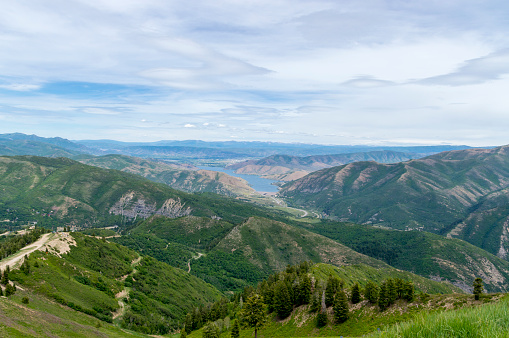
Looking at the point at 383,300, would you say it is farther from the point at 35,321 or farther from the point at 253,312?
the point at 35,321

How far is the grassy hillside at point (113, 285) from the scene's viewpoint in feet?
259

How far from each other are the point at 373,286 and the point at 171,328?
7996 cm

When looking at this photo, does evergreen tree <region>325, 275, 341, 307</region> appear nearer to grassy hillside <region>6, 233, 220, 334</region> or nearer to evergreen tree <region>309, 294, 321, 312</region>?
evergreen tree <region>309, 294, 321, 312</region>

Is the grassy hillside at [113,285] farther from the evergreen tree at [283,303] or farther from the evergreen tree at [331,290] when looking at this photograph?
the evergreen tree at [331,290]

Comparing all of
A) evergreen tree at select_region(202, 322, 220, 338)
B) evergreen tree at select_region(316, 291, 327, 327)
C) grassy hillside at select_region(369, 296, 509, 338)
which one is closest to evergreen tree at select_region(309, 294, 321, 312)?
evergreen tree at select_region(316, 291, 327, 327)

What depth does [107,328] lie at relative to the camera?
71062 mm

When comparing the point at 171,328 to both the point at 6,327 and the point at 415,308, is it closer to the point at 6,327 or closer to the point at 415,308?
the point at 6,327

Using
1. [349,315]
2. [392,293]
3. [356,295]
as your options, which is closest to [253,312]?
[349,315]

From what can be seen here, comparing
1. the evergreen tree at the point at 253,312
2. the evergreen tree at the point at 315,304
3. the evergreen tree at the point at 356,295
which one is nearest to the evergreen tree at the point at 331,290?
the evergreen tree at the point at 315,304

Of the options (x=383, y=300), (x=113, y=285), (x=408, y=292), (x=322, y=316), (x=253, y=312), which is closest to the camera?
(x=253, y=312)

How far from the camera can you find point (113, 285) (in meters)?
106

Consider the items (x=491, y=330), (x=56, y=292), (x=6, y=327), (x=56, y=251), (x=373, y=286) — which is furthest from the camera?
(x=56, y=251)

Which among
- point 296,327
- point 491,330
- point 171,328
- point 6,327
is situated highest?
point 491,330

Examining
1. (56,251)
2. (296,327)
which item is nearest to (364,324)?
(296,327)
